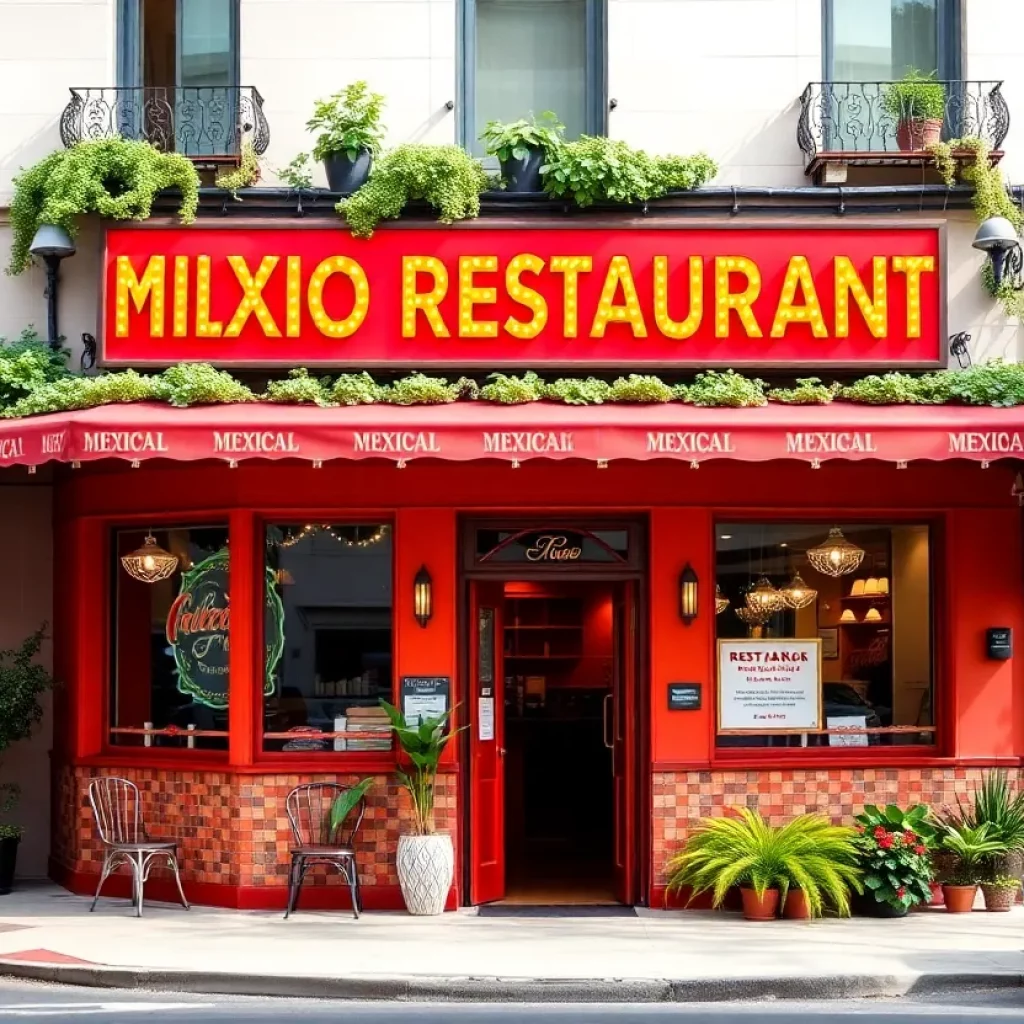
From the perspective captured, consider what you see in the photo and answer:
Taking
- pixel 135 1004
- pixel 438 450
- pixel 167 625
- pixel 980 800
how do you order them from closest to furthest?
1. pixel 135 1004
2. pixel 438 450
3. pixel 980 800
4. pixel 167 625

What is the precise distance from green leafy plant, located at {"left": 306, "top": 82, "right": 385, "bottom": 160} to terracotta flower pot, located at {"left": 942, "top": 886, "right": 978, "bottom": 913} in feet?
22.8

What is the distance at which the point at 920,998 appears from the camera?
966cm

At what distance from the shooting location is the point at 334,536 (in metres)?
12.8

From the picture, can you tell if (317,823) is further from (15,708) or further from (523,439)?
(523,439)

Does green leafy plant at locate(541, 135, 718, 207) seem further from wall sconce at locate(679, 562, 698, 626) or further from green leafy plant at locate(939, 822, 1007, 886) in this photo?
green leafy plant at locate(939, 822, 1007, 886)

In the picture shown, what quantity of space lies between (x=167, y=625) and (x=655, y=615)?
12.6ft

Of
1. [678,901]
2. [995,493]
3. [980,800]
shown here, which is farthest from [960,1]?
[678,901]

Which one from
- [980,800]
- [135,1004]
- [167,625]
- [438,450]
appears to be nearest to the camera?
[135,1004]

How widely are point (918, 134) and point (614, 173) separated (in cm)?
246

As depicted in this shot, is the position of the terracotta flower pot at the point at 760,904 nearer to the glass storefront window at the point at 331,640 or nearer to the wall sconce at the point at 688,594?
the wall sconce at the point at 688,594

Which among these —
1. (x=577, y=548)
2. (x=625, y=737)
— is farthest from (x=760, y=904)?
(x=577, y=548)

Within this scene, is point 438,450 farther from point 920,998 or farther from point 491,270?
point 920,998

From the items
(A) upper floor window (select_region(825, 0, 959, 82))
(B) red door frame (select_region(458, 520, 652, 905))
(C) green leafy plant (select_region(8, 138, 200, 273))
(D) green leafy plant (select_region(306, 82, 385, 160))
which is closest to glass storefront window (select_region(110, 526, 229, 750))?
(B) red door frame (select_region(458, 520, 652, 905))

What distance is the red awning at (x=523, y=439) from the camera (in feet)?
37.1
